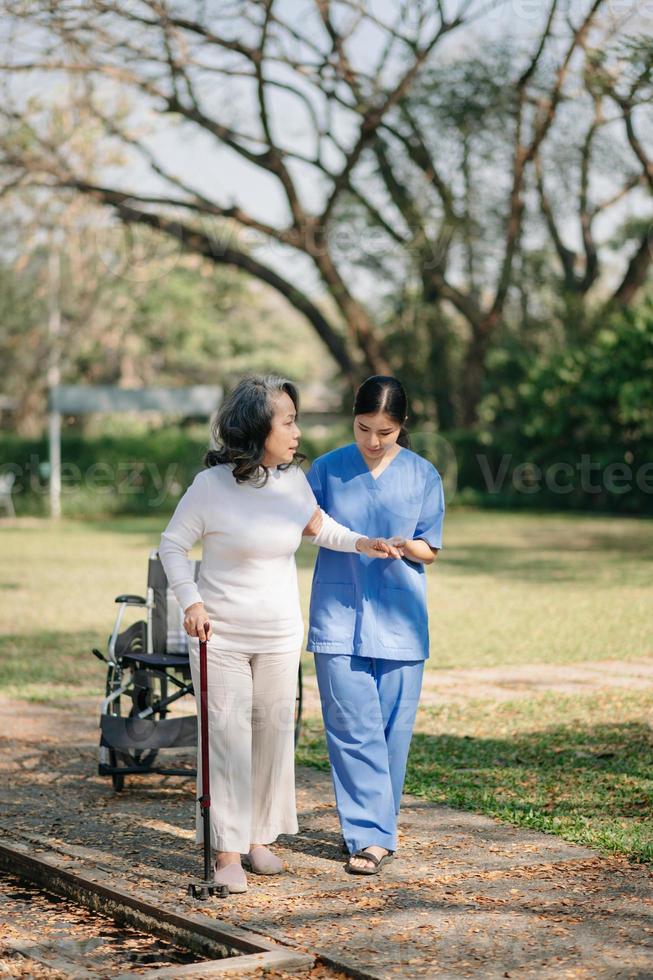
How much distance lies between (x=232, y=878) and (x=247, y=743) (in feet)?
1.53

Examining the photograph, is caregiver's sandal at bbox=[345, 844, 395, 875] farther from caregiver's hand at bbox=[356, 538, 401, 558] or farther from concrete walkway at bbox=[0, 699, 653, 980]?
caregiver's hand at bbox=[356, 538, 401, 558]

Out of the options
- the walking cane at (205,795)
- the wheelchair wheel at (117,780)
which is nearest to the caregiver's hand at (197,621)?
the walking cane at (205,795)

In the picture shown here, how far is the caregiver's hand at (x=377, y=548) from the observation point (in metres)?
5.01

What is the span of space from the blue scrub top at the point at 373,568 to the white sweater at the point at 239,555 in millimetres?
288

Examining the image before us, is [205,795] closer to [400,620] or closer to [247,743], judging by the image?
[247,743]

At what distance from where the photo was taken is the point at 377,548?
16.5 feet

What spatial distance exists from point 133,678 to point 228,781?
1.84 meters

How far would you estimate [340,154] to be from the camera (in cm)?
2881

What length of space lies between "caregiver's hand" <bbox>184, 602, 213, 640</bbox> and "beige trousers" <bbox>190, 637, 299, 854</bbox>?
0.43 feet

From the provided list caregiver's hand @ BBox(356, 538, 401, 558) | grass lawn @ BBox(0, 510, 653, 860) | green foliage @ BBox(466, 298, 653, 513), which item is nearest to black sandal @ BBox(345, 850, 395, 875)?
grass lawn @ BBox(0, 510, 653, 860)

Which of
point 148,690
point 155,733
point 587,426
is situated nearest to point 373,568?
point 155,733

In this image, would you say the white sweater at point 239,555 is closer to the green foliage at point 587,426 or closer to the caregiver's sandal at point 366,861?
the caregiver's sandal at point 366,861

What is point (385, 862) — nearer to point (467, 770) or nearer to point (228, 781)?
point (228, 781)

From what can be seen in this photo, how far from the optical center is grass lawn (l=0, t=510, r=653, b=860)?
21.0 feet
